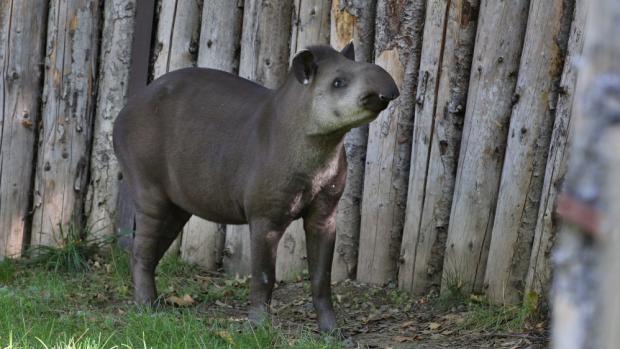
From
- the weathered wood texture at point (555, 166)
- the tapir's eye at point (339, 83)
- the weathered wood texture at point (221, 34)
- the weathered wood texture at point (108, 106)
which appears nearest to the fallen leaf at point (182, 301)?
the weathered wood texture at point (108, 106)

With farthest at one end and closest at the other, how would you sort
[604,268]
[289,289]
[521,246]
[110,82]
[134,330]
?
[110,82]
[289,289]
[521,246]
[134,330]
[604,268]

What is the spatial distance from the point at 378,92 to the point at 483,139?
1520 mm

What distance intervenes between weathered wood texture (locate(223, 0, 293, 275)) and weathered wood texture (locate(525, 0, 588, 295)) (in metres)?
2.20

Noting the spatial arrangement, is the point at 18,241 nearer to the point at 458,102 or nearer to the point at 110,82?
the point at 110,82

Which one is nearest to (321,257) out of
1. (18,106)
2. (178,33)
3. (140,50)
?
(178,33)

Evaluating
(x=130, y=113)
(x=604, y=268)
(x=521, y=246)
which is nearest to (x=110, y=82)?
(x=130, y=113)

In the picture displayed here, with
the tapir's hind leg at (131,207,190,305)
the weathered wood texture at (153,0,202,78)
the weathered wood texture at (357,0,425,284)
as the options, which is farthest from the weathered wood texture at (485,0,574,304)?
the weathered wood texture at (153,0,202,78)

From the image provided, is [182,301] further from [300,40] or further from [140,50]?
[140,50]

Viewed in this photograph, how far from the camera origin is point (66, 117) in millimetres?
7934

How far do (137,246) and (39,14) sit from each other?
2.28 m

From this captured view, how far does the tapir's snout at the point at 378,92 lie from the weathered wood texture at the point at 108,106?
3.19 m

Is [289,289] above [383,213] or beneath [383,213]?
beneath

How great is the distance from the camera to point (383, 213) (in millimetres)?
6996

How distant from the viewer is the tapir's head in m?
5.16
